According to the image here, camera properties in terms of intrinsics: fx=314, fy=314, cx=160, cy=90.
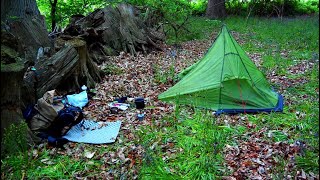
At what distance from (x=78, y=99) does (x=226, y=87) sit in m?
2.62

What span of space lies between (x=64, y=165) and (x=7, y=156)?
0.63 metres

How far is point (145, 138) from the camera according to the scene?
4.41 meters

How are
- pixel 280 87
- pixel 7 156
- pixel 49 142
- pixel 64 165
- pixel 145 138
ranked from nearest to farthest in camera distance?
pixel 7 156
pixel 64 165
pixel 49 142
pixel 145 138
pixel 280 87

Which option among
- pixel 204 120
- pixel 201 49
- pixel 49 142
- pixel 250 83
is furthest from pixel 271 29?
pixel 49 142

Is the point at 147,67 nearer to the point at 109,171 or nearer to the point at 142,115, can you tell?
the point at 142,115

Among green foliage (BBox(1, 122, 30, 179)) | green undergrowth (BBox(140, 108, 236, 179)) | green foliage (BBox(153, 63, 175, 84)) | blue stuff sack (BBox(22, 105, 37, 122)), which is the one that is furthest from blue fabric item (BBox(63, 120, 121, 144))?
green foliage (BBox(153, 63, 175, 84))

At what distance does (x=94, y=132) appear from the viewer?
181 inches

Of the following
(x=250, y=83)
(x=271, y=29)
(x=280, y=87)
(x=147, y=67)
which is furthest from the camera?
(x=271, y=29)

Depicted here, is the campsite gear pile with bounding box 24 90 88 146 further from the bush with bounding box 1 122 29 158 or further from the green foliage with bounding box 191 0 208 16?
the green foliage with bounding box 191 0 208 16

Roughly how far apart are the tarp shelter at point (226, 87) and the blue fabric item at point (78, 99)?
1412 millimetres

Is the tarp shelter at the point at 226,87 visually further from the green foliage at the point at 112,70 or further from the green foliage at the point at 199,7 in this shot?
the green foliage at the point at 199,7

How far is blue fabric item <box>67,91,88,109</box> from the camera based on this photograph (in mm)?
5445

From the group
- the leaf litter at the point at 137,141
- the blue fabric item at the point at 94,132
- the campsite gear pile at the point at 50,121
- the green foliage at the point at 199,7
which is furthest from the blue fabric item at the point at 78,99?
the green foliage at the point at 199,7

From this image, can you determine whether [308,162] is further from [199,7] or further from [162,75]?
[199,7]
